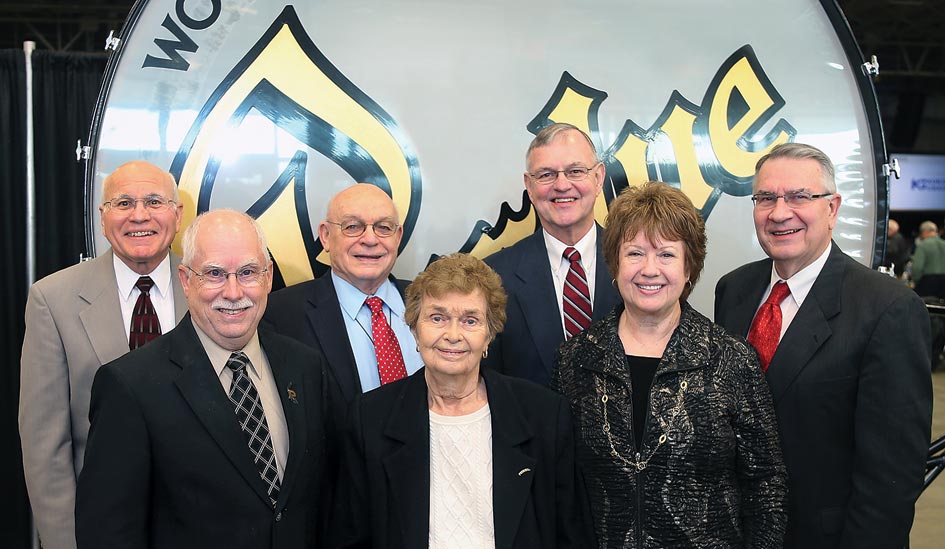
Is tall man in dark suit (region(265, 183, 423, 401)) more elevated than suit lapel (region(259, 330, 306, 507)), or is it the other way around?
tall man in dark suit (region(265, 183, 423, 401))

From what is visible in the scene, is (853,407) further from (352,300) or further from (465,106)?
(465,106)

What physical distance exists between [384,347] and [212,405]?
2.61 ft

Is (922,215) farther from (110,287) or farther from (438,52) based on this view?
(110,287)

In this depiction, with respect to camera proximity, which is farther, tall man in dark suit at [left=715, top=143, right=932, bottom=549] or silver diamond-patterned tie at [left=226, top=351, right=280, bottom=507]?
tall man in dark suit at [left=715, top=143, right=932, bottom=549]

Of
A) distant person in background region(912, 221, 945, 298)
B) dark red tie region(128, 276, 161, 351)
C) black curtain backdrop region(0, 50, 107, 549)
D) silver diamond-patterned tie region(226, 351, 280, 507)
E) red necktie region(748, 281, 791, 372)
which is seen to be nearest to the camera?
silver diamond-patterned tie region(226, 351, 280, 507)

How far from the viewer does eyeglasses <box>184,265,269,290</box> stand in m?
1.83

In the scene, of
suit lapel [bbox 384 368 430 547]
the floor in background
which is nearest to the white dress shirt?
suit lapel [bbox 384 368 430 547]

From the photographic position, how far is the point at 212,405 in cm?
179

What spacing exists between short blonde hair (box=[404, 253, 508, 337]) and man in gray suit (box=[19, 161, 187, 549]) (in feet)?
2.77

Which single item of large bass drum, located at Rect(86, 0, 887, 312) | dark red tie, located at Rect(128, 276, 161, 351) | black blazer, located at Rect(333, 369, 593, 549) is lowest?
black blazer, located at Rect(333, 369, 593, 549)

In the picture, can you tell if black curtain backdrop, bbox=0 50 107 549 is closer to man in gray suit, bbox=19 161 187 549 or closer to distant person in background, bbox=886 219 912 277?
man in gray suit, bbox=19 161 187 549

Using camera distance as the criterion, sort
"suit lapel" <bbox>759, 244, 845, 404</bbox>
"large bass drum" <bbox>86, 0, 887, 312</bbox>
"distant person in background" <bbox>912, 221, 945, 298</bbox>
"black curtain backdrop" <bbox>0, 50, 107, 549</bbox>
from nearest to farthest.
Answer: "suit lapel" <bbox>759, 244, 845, 404</bbox> < "large bass drum" <bbox>86, 0, 887, 312</bbox> < "black curtain backdrop" <bbox>0, 50, 107, 549</bbox> < "distant person in background" <bbox>912, 221, 945, 298</bbox>

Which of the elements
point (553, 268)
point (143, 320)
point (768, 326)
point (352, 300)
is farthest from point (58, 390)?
point (768, 326)

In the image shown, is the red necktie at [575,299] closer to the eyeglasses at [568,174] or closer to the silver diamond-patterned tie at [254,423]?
the eyeglasses at [568,174]
